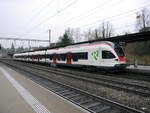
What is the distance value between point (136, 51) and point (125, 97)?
42402mm

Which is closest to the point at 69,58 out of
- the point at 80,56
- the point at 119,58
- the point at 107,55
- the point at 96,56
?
the point at 80,56

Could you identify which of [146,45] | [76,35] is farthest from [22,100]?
[76,35]

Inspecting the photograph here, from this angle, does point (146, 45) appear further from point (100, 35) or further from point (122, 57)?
point (122, 57)

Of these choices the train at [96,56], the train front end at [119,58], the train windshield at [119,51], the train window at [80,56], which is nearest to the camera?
the train front end at [119,58]

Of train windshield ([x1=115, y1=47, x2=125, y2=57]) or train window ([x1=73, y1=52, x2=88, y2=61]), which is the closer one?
train windshield ([x1=115, y1=47, x2=125, y2=57])

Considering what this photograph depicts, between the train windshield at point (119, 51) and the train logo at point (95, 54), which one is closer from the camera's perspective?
the train windshield at point (119, 51)

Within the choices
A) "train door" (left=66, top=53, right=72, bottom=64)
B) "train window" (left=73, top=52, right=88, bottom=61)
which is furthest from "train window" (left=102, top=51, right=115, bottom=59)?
"train door" (left=66, top=53, right=72, bottom=64)

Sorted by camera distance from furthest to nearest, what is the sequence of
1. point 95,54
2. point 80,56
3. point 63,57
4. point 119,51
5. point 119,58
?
point 63,57 < point 80,56 < point 95,54 < point 119,51 < point 119,58

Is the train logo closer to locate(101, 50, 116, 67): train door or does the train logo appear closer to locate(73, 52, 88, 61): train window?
locate(101, 50, 116, 67): train door

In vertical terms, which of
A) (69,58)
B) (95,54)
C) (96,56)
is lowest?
(69,58)

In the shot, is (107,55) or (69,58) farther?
(69,58)

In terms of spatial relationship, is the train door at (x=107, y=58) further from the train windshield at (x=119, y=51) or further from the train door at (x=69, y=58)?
the train door at (x=69, y=58)

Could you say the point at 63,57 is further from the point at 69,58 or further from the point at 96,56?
the point at 96,56

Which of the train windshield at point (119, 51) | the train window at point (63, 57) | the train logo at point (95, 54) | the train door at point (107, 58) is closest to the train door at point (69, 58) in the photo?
the train window at point (63, 57)
